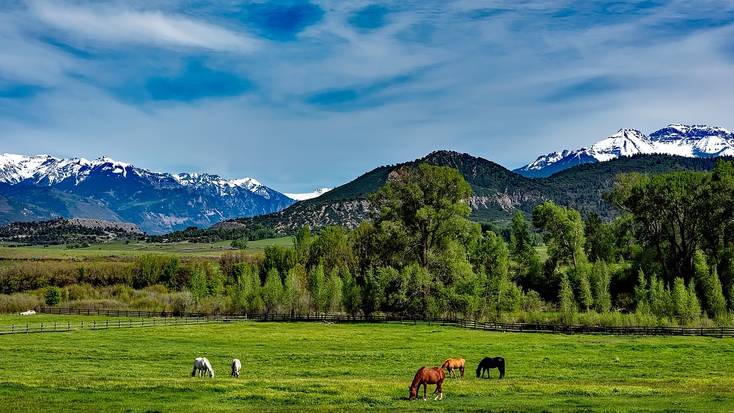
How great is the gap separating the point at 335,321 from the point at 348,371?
51064 millimetres

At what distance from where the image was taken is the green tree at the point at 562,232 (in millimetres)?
105938

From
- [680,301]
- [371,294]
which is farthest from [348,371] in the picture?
[371,294]

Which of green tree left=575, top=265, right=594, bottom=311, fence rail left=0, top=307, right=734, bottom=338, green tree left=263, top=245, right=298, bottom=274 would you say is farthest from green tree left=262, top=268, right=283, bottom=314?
green tree left=575, top=265, right=594, bottom=311

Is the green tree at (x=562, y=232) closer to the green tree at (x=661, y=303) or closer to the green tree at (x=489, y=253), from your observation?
the green tree at (x=489, y=253)

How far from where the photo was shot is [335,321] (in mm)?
92625

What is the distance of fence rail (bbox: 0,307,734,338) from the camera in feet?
227

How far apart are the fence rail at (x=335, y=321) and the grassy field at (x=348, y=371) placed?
5160mm

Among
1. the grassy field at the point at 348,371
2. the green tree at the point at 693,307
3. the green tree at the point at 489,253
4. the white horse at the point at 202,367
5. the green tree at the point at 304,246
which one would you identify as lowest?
the grassy field at the point at 348,371

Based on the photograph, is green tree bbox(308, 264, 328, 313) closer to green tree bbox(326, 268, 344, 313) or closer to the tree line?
the tree line

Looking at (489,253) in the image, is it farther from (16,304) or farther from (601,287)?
(16,304)

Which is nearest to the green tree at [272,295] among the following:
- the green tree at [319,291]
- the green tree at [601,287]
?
the green tree at [319,291]

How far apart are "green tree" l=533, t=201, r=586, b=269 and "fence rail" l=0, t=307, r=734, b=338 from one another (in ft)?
96.9

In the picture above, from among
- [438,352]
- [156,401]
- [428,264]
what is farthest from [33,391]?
[428,264]

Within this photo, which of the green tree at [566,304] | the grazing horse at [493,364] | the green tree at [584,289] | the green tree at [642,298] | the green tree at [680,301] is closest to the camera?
the grazing horse at [493,364]
